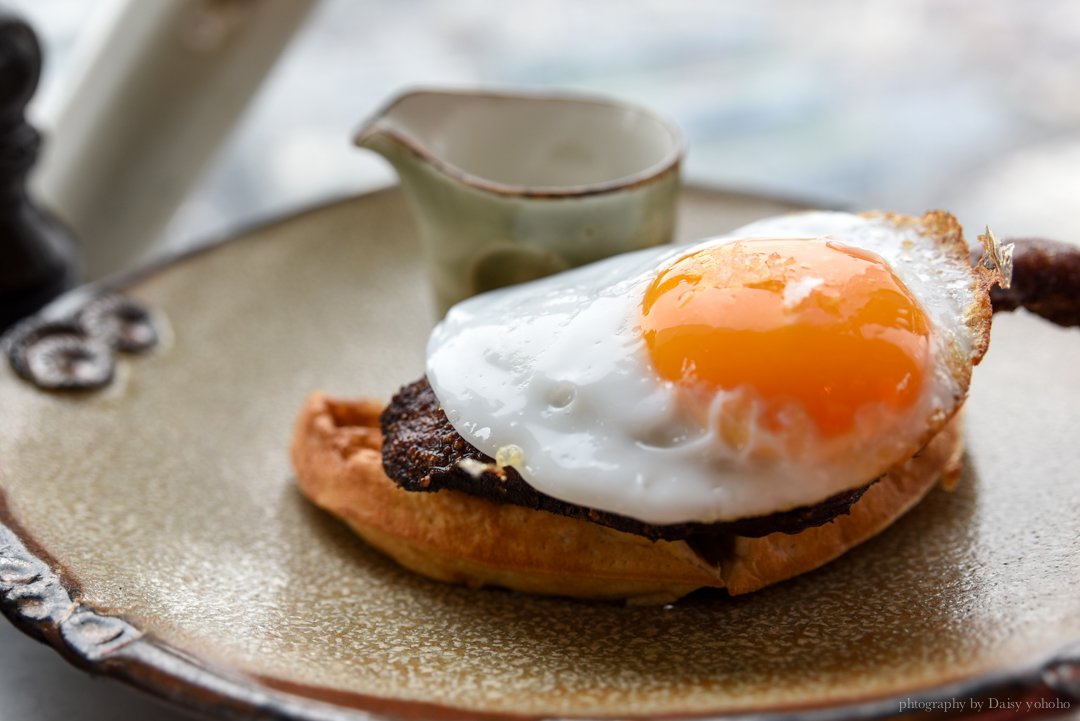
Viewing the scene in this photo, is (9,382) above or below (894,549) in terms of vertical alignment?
above

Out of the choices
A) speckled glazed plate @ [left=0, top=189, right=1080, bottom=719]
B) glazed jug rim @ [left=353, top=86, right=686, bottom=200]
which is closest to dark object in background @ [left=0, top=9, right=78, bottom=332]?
speckled glazed plate @ [left=0, top=189, right=1080, bottom=719]

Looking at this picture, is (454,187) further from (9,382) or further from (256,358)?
(9,382)

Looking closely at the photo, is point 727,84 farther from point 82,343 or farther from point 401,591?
point 401,591

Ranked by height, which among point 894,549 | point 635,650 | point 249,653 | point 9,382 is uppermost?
point 9,382

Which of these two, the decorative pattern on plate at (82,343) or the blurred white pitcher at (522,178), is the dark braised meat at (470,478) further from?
the decorative pattern on plate at (82,343)

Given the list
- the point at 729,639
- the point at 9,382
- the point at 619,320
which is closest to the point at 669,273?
the point at 619,320

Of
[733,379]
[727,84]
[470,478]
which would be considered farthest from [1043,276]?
[727,84]

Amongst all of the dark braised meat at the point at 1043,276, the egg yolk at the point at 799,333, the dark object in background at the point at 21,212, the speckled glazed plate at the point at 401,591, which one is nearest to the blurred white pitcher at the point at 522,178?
the speckled glazed plate at the point at 401,591
